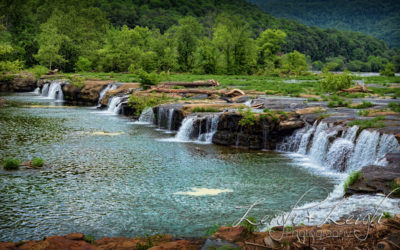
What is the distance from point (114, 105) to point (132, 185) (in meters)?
25.8

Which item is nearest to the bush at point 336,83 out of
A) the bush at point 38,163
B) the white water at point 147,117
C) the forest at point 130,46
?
the white water at point 147,117

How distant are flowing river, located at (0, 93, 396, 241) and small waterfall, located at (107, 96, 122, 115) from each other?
38.8 ft

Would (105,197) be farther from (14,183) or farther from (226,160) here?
(226,160)

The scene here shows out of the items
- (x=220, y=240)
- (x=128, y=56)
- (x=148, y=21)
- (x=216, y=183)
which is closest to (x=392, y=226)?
(x=220, y=240)

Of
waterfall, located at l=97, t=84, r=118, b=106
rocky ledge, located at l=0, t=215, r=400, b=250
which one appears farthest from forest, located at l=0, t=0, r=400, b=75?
rocky ledge, located at l=0, t=215, r=400, b=250

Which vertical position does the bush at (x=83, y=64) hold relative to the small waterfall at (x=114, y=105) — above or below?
above

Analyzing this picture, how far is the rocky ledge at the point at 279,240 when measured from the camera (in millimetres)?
6766

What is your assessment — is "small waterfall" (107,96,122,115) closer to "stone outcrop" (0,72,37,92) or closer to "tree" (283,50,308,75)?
"stone outcrop" (0,72,37,92)

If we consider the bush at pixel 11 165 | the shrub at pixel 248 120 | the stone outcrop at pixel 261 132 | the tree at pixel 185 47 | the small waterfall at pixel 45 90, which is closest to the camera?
the bush at pixel 11 165

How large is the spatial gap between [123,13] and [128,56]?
2734 inches

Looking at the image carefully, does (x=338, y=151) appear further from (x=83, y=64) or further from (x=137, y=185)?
(x=83, y=64)

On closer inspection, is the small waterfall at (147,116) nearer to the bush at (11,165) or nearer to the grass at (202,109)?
the grass at (202,109)

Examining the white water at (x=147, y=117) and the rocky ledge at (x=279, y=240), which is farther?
the white water at (x=147, y=117)

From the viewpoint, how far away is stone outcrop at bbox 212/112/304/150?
24422mm
